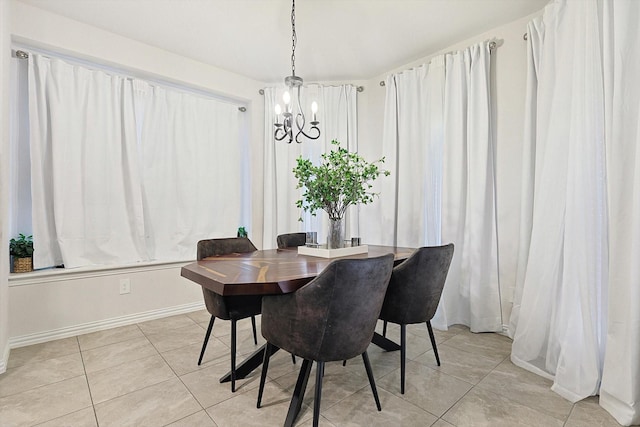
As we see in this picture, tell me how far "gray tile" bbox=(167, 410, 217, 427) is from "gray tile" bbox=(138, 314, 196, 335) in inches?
54.2

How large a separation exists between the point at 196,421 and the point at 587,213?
241cm

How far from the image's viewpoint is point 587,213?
5.78 ft

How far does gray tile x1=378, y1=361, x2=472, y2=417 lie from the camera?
1.70m

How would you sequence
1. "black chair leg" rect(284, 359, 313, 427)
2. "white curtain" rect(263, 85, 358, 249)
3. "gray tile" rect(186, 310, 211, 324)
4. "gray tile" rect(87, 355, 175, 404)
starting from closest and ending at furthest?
1. "black chair leg" rect(284, 359, 313, 427)
2. "gray tile" rect(87, 355, 175, 404)
3. "gray tile" rect(186, 310, 211, 324)
4. "white curtain" rect(263, 85, 358, 249)

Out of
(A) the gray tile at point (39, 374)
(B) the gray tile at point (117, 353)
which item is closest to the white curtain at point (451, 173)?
(B) the gray tile at point (117, 353)

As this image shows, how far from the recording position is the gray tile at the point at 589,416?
5.00 ft

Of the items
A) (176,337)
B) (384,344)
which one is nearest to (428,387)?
(384,344)

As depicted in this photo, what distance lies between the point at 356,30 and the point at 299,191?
187 centimetres

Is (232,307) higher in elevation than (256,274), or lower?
lower

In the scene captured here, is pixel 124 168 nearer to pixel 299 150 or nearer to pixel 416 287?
pixel 299 150

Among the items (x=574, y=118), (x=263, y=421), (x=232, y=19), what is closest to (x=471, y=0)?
(x=574, y=118)

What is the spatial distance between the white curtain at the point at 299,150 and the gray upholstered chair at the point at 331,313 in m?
2.33

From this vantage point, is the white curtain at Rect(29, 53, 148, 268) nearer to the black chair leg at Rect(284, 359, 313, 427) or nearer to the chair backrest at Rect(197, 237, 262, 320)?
the chair backrest at Rect(197, 237, 262, 320)

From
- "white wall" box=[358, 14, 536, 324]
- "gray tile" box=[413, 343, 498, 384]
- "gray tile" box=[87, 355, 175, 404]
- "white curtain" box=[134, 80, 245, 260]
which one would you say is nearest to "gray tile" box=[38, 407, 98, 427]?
"gray tile" box=[87, 355, 175, 404]
